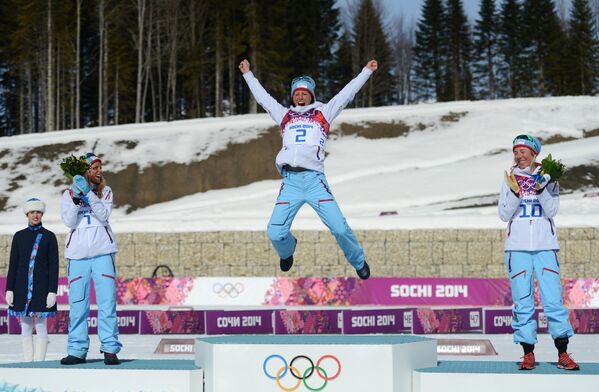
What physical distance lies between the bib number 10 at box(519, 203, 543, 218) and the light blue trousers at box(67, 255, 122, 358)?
416cm

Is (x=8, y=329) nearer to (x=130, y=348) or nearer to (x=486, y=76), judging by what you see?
(x=130, y=348)

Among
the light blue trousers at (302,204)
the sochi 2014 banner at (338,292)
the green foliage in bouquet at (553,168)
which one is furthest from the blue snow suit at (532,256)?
the sochi 2014 banner at (338,292)

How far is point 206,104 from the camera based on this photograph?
3022 inches

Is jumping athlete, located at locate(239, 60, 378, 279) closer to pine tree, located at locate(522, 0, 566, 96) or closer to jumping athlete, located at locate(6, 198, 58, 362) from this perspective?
jumping athlete, located at locate(6, 198, 58, 362)

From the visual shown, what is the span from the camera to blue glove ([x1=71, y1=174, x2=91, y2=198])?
909 centimetres

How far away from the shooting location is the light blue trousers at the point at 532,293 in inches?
332

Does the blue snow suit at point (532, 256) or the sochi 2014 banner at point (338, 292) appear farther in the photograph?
the sochi 2014 banner at point (338, 292)

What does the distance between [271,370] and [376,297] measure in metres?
14.4

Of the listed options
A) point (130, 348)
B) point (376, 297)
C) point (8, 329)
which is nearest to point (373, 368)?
point (130, 348)

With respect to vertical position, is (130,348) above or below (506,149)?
below

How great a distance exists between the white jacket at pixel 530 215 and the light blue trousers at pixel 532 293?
0.10 meters

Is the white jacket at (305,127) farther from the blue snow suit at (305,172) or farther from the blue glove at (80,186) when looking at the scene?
the blue glove at (80,186)

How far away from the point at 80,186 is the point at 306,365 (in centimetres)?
310

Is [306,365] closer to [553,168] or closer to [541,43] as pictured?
[553,168]
